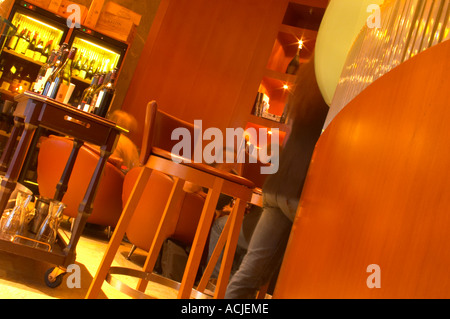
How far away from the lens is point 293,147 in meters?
1.51

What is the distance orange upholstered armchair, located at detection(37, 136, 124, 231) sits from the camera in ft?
13.0

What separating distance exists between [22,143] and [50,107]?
22cm

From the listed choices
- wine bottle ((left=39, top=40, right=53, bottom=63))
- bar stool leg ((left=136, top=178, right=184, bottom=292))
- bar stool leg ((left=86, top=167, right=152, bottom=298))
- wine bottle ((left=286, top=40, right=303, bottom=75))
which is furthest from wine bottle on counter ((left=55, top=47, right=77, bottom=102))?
wine bottle ((left=286, top=40, right=303, bottom=75))

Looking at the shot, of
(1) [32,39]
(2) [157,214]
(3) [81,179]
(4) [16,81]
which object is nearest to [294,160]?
(2) [157,214]

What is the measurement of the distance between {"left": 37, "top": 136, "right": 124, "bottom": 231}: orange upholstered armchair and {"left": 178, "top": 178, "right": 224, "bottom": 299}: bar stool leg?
96.7 inches

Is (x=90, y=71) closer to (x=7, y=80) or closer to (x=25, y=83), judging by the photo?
(x=25, y=83)

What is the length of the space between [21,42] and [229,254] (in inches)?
203

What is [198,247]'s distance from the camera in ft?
5.49

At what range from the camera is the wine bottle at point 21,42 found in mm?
5809

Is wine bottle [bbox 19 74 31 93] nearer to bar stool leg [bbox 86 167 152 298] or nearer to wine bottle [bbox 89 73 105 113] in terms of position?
wine bottle [bbox 89 73 105 113]

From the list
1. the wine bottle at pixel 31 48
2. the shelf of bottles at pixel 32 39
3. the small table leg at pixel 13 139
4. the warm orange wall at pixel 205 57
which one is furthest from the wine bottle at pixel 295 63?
the small table leg at pixel 13 139

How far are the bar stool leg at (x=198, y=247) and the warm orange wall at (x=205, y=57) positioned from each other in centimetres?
434

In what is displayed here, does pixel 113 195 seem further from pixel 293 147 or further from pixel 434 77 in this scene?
pixel 434 77

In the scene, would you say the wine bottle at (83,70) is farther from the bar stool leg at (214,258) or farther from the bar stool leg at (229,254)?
the bar stool leg at (229,254)
